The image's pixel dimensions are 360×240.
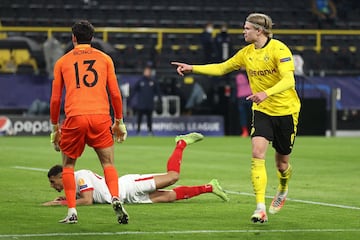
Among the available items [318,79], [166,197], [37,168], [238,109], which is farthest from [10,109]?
[166,197]

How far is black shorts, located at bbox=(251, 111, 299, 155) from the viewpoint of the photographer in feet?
36.4

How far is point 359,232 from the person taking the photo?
10.2 m

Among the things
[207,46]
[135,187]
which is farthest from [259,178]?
[207,46]

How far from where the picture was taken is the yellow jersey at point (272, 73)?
1105 centimetres

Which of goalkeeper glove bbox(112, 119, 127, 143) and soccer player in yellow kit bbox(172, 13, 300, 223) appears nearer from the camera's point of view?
goalkeeper glove bbox(112, 119, 127, 143)

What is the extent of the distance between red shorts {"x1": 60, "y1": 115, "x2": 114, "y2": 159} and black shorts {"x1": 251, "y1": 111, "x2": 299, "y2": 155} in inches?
63.7

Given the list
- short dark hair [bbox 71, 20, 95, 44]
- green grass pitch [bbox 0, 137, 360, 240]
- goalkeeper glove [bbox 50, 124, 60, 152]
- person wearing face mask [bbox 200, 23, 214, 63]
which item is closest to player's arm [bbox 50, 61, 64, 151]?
goalkeeper glove [bbox 50, 124, 60, 152]

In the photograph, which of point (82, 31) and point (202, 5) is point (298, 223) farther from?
point (202, 5)

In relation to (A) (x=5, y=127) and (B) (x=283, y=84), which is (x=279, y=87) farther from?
(A) (x=5, y=127)

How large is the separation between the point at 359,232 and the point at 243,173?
309 inches

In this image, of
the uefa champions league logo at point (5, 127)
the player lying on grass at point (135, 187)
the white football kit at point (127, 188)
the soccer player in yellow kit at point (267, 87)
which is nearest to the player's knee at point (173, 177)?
the player lying on grass at point (135, 187)

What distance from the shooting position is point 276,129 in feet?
37.3

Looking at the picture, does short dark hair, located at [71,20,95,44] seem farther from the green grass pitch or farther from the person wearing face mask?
the person wearing face mask

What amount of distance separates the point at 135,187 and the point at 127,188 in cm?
9
